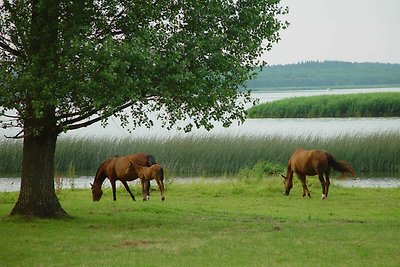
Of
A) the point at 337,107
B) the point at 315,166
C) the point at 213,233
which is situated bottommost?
the point at 213,233

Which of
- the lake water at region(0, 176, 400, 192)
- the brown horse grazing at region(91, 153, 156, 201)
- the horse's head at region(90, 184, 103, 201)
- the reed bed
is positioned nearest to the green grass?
the reed bed

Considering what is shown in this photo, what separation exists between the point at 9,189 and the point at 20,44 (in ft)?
44.8

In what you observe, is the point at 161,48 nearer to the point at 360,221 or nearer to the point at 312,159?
the point at 360,221

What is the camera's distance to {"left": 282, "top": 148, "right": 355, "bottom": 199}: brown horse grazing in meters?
22.2

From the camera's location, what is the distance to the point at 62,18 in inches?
575

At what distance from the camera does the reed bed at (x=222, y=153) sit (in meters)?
32.0

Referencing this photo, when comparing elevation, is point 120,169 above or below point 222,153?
below

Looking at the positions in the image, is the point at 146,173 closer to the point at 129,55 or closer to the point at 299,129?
the point at 129,55

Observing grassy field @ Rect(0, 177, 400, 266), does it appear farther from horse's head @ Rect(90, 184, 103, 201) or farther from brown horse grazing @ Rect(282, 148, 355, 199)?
horse's head @ Rect(90, 184, 103, 201)

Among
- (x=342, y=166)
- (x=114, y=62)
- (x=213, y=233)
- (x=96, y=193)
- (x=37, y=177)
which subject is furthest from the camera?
(x=342, y=166)

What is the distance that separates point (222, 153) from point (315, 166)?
34.7 feet

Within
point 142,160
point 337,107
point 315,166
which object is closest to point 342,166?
point 315,166

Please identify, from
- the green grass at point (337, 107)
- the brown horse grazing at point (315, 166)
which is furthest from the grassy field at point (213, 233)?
the green grass at point (337, 107)

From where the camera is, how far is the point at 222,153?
32875 millimetres
